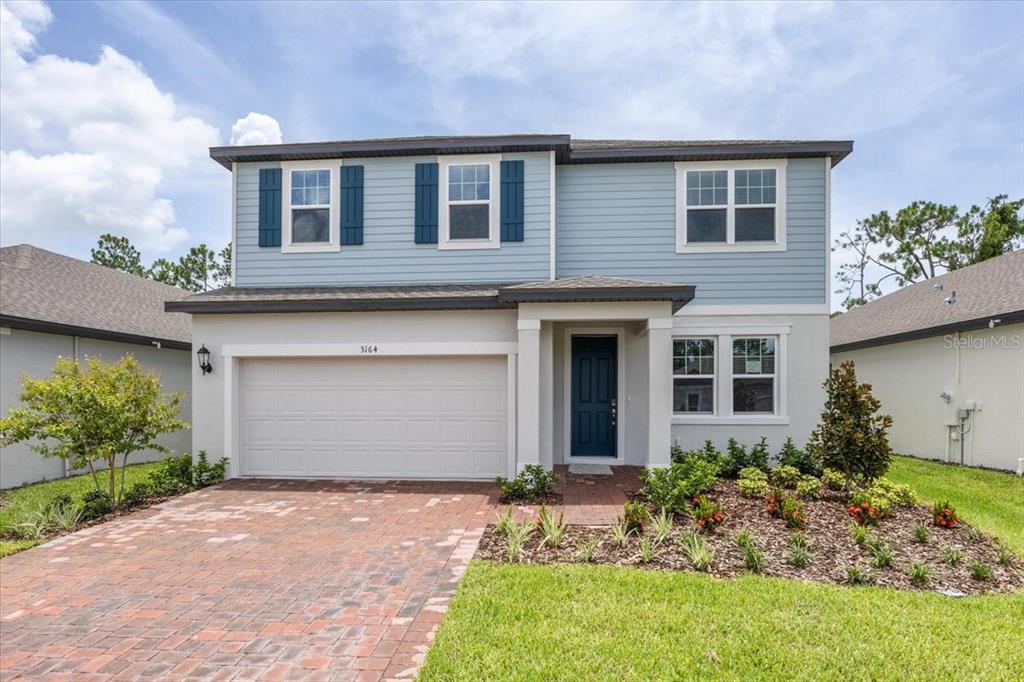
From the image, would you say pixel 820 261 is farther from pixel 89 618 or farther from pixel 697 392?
pixel 89 618

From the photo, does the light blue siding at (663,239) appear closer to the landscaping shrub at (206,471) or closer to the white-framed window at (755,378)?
the white-framed window at (755,378)

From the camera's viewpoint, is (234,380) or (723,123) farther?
(723,123)

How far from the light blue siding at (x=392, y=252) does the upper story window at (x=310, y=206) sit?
38 centimetres

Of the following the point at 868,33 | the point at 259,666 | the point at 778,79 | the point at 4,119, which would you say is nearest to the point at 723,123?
the point at 778,79

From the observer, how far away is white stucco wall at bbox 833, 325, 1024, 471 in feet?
32.2

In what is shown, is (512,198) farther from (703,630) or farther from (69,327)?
(69,327)

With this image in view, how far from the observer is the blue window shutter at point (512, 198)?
972 cm

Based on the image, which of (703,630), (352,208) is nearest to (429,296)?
(352,208)

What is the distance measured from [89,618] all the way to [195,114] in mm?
Result: 11230

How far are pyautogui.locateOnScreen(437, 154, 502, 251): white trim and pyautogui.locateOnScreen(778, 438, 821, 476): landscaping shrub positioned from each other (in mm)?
6335

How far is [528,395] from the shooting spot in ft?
26.9

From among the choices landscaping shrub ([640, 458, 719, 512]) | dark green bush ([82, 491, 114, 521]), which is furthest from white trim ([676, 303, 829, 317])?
dark green bush ([82, 491, 114, 521])

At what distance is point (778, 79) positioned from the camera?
1067 centimetres

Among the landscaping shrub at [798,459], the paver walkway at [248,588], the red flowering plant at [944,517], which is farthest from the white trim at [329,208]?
the red flowering plant at [944,517]
